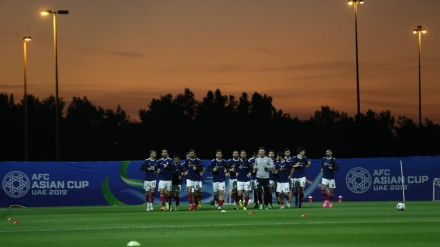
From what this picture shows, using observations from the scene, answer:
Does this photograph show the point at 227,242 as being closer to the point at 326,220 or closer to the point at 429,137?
the point at 326,220

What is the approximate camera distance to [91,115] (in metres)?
139

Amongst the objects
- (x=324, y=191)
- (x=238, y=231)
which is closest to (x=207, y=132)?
(x=324, y=191)

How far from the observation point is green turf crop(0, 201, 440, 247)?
21641mm

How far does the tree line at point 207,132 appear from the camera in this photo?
275ft

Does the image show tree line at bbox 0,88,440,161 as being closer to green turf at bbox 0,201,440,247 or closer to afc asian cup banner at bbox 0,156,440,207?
afc asian cup banner at bbox 0,156,440,207

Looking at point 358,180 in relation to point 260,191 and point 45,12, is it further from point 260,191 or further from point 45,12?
point 45,12

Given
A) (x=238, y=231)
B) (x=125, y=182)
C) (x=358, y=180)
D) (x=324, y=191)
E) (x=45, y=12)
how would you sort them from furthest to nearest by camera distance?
(x=45, y=12), (x=125, y=182), (x=358, y=180), (x=324, y=191), (x=238, y=231)

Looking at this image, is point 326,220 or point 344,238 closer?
point 344,238

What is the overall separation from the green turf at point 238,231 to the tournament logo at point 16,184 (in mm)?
19449

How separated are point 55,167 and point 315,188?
1471 cm

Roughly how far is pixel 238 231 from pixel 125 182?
29.3m

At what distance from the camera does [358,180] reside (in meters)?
52.8

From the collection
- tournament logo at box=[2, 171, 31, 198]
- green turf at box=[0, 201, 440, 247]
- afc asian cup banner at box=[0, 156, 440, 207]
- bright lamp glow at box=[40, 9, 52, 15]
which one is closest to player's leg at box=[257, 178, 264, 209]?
green turf at box=[0, 201, 440, 247]

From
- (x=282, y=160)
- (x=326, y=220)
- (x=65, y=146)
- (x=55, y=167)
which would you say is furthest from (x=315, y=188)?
(x=65, y=146)
